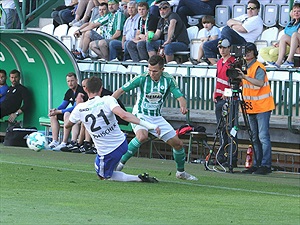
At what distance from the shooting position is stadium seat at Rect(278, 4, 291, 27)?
1903cm

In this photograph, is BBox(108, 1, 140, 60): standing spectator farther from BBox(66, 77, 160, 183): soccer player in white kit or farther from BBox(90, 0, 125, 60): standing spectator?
BBox(66, 77, 160, 183): soccer player in white kit

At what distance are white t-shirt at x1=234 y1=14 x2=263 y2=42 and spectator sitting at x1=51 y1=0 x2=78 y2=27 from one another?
6.12 metres

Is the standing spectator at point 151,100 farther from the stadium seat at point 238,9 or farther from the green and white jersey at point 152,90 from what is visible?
the stadium seat at point 238,9

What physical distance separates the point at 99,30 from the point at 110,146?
9.20 m

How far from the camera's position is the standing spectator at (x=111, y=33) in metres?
21.2

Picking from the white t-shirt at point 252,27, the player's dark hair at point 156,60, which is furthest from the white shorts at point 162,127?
the white t-shirt at point 252,27

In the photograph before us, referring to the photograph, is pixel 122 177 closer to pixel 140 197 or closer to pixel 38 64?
pixel 140 197

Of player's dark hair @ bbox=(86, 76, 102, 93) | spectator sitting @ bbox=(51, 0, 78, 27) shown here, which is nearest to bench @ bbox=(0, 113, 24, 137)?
spectator sitting @ bbox=(51, 0, 78, 27)

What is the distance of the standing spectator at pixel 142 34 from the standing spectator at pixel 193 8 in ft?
1.91

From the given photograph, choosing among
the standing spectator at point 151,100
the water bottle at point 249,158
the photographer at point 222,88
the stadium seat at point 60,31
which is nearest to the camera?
the standing spectator at point 151,100

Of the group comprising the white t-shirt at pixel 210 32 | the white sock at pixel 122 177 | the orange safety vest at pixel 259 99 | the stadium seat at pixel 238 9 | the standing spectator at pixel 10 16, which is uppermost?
the stadium seat at pixel 238 9

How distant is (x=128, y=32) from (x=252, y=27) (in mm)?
3273

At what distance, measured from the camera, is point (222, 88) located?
656 inches

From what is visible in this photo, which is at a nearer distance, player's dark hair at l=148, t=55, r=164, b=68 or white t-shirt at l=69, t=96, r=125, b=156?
white t-shirt at l=69, t=96, r=125, b=156
